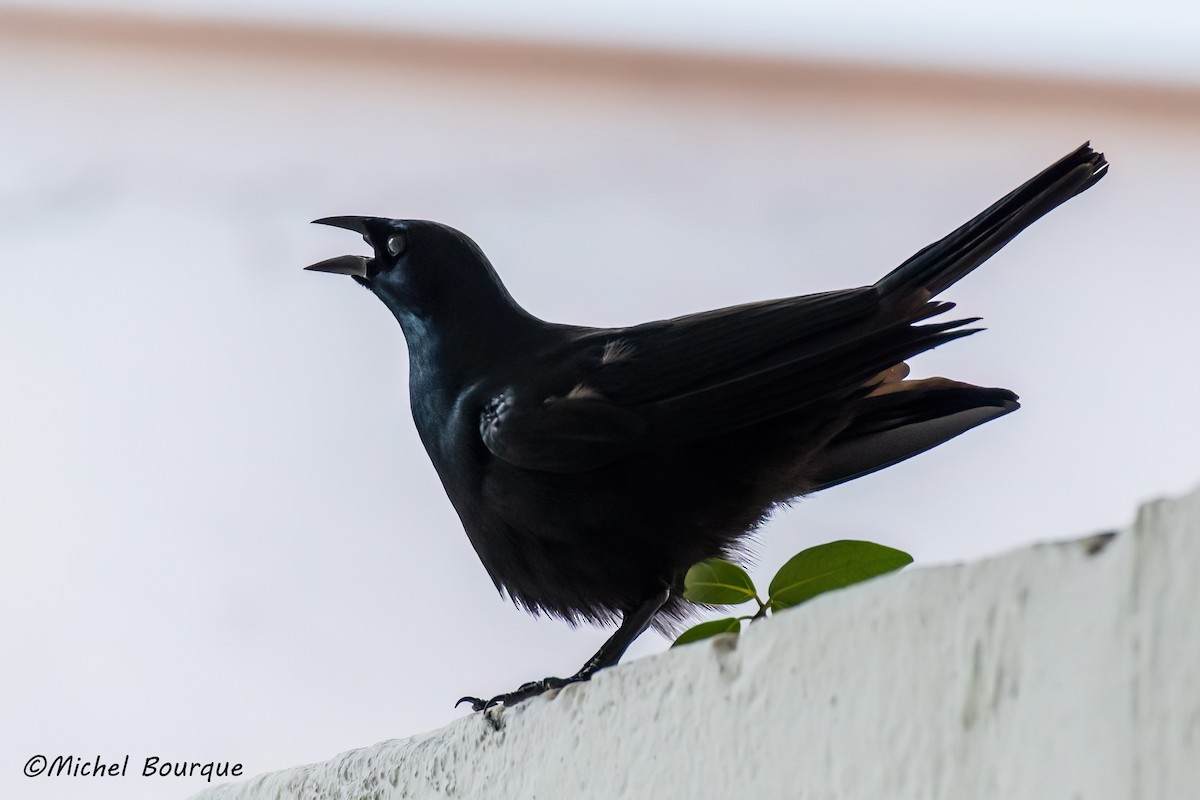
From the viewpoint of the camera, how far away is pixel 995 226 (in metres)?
0.55

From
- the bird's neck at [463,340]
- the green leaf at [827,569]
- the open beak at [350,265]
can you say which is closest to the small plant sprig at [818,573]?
the green leaf at [827,569]

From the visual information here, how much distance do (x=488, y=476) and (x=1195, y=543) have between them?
1.42ft

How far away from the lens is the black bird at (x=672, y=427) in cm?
58

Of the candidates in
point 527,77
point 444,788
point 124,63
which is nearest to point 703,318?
point 444,788

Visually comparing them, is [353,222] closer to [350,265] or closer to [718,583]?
[350,265]

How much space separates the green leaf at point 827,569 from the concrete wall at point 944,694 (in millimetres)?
121

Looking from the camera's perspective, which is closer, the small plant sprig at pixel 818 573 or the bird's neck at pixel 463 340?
the small plant sprig at pixel 818 573

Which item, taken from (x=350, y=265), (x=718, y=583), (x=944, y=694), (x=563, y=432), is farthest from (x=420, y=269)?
(x=944, y=694)

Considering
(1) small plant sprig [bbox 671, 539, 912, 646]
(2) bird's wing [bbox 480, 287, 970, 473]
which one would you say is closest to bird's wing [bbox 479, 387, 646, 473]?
(2) bird's wing [bbox 480, 287, 970, 473]

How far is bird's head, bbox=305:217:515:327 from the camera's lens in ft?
2.38

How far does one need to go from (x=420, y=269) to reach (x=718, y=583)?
276mm

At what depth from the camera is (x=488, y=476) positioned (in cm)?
Answer: 65

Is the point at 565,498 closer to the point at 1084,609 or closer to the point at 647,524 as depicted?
the point at 647,524

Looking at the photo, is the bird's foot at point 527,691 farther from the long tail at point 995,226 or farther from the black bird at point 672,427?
the long tail at point 995,226
